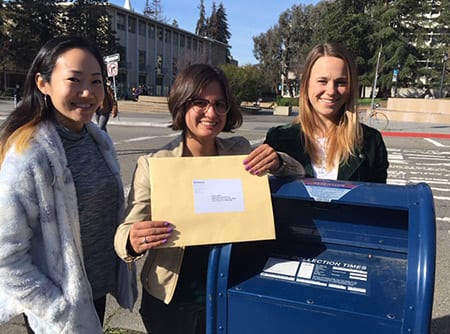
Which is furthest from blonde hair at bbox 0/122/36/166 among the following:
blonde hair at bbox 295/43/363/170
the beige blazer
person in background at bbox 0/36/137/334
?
blonde hair at bbox 295/43/363/170

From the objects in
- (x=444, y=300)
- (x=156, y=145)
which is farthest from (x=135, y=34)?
(x=444, y=300)

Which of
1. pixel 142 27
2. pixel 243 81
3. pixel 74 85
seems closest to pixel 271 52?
pixel 142 27

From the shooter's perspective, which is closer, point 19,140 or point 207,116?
point 19,140

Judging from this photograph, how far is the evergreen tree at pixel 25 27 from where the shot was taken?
4097cm

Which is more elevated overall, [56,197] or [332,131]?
[332,131]

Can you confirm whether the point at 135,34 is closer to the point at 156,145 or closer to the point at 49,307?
the point at 156,145

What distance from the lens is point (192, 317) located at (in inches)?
69.9

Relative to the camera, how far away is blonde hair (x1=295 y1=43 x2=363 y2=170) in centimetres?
198

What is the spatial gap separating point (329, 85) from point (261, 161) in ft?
2.10

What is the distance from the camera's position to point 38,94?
1617 millimetres

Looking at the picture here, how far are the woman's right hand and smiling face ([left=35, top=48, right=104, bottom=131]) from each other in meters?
0.52

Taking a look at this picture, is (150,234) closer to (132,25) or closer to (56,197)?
(56,197)

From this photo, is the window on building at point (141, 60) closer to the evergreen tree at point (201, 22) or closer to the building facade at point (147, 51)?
the building facade at point (147, 51)

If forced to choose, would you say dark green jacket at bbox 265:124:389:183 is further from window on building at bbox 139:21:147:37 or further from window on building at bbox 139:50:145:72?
window on building at bbox 139:21:147:37
